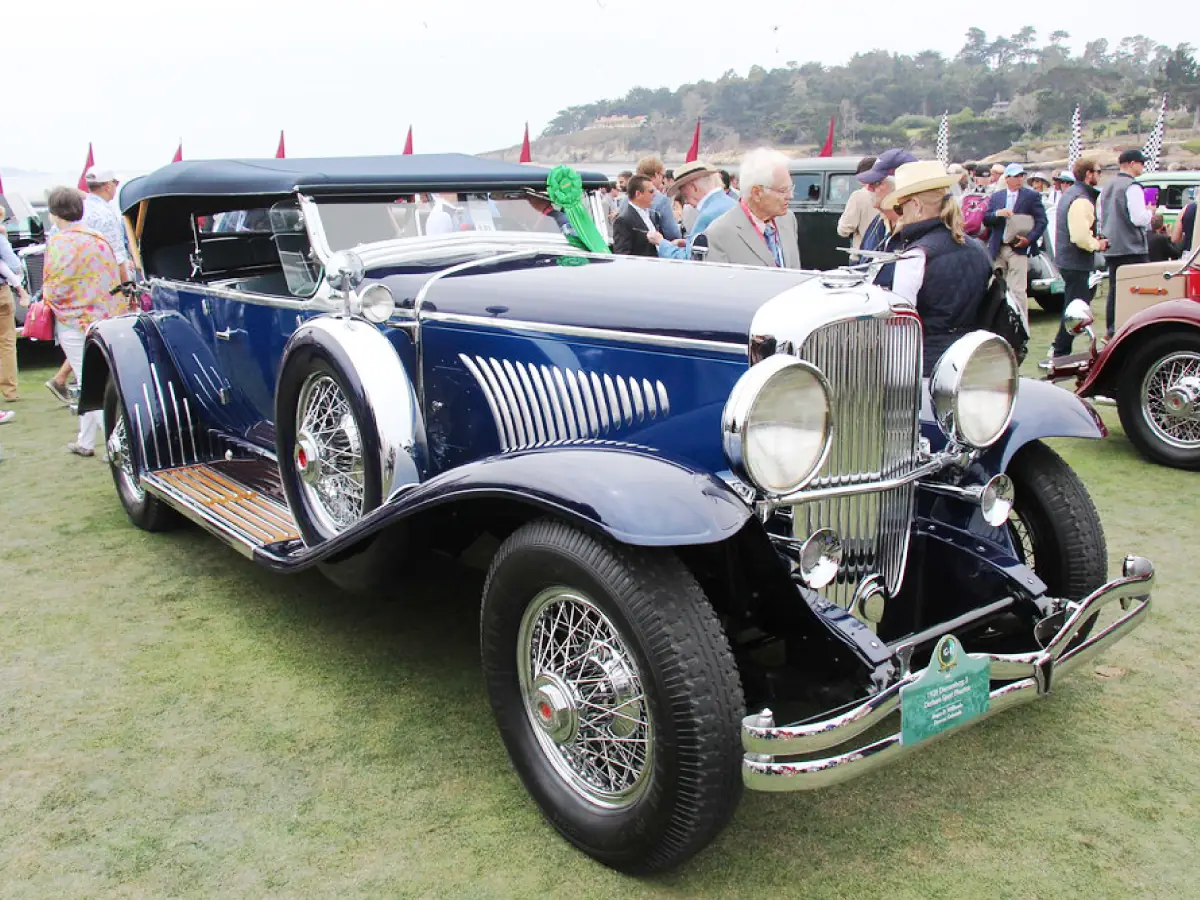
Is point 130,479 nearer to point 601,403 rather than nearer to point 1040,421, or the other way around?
point 601,403

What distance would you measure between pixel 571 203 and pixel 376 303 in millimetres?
1177

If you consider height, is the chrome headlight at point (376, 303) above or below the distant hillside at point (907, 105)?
below

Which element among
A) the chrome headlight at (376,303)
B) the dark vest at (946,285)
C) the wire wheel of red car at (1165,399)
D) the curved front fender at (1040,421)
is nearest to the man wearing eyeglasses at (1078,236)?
the wire wheel of red car at (1165,399)

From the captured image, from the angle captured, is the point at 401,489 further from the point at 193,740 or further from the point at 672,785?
the point at 672,785

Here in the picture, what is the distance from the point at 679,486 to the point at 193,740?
182 cm

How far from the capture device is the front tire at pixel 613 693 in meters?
2.15

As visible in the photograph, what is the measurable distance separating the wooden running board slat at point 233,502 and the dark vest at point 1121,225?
752cm

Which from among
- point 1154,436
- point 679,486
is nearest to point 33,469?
point 679,486

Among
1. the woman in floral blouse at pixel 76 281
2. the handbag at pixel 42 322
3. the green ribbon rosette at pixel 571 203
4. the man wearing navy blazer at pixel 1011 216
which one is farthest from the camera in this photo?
the man wearing navy blazer at pixel 1011 216

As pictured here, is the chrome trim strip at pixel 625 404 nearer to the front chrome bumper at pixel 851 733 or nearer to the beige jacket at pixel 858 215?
the front chrome bumper at pixel 851 733

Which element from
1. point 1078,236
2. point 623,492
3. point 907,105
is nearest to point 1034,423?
point 623,492

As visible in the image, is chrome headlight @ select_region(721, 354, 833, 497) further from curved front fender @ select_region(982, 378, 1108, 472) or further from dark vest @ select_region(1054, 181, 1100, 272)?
dark vest @ select_region(1054, 181, 1100, 272)

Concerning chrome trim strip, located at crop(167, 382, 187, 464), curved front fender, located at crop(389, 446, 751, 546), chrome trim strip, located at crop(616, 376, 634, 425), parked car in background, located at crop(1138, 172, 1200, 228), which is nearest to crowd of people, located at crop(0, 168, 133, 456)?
chrome trim strip, located at crop(167, 382, 187, 464)

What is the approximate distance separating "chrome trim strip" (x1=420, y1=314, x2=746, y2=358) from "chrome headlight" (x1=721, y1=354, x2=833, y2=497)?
0.15 metres
